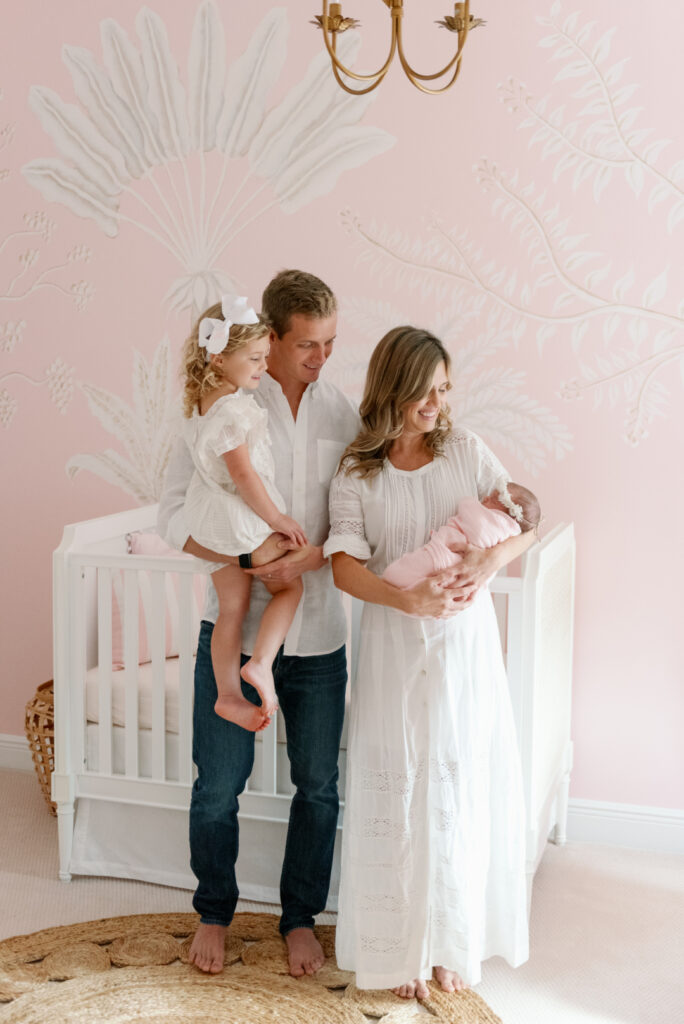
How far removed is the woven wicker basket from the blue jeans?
0.87 m

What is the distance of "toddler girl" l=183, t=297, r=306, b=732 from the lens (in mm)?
1865

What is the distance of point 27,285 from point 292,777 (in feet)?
5.96

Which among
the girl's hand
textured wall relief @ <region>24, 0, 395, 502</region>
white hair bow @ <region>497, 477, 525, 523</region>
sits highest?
textured wall relief @ <region>24, 0, 395, 502</region>

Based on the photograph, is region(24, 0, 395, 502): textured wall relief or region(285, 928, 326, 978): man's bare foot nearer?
region(285, 928, 326, 978): man's bare foot

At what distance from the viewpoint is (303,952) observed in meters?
2.09

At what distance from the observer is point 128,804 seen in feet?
8.19

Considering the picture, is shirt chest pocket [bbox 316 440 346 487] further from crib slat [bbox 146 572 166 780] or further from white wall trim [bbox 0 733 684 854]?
white wall trim [bbox 0 733 684 854]

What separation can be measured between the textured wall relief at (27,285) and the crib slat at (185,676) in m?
1.06

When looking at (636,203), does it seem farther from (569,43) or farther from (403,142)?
(403,142)

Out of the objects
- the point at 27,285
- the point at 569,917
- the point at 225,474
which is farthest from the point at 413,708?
the point at 27,285

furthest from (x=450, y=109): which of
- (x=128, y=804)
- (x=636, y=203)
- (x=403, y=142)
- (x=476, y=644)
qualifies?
(x=128, y=804)

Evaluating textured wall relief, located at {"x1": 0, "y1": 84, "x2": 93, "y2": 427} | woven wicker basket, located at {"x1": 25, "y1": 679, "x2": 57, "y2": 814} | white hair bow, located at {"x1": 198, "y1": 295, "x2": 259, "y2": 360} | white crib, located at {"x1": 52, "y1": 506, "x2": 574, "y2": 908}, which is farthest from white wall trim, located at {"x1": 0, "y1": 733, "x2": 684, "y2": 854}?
textured wall relief, located at {"x1": 0, "y1": 84, "x2": 93, "y2": 427}

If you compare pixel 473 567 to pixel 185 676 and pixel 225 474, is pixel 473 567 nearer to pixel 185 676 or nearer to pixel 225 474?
pixel 225 474

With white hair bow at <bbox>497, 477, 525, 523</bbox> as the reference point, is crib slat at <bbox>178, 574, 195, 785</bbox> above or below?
below
